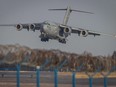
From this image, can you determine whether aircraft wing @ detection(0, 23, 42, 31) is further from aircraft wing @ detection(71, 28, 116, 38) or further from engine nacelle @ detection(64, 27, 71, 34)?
aircraft wing @ detection(71, 28, 116, 38)

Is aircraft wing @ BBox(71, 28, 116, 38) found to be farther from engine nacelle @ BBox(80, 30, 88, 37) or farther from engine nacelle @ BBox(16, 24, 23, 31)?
engine nacelle @ BBox(16, 24, 23, 31)

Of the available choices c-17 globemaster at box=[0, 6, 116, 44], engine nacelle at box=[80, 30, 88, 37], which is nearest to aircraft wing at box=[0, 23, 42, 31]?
c-17 globemaster at box=[0, 6, 116, 44]

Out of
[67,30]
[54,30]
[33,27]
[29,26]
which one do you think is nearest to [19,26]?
[29,26]

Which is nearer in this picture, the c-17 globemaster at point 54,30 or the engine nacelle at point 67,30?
the c-17 globemaster at point 54,30

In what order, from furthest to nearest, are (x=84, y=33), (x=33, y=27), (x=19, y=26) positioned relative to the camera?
(x=33, y=27) → (x=84, y=33) → (x=19, y=26)

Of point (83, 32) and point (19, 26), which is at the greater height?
point (19, 26)

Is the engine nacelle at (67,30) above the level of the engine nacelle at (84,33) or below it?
above

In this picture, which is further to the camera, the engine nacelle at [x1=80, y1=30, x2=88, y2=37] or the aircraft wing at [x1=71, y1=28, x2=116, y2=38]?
the aircraft wing at [x1=71, y1=28, x2=116, y2=38]

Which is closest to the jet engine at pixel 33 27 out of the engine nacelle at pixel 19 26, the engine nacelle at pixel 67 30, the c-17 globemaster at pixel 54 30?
the c-17 globemaster at pixel 54 30

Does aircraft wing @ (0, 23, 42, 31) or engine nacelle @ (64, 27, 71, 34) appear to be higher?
aircraft wing @ (0, 23, 42, 31)

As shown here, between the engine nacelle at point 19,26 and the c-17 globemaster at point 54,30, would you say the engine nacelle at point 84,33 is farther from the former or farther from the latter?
the engine nacelle at point 19,26

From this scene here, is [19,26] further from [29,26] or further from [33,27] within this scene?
[33,27]

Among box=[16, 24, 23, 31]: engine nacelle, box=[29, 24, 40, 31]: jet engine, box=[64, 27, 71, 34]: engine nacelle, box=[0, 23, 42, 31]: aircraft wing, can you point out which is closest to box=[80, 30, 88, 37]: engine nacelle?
box=[64, 27, 71, 34]: engine nacelle

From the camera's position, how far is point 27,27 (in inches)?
1479
